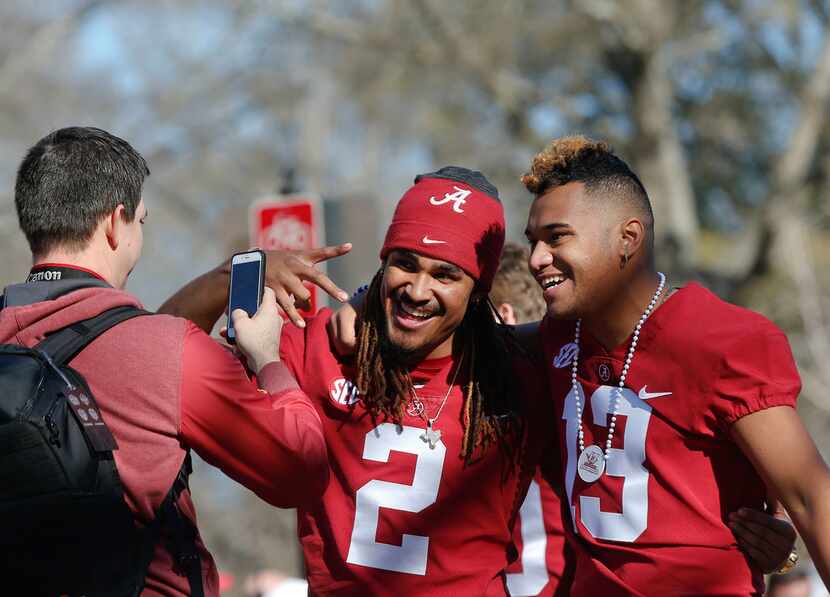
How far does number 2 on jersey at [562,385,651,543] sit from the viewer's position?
340 centimetres

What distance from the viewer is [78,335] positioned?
2848 millimetres

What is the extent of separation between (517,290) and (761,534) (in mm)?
1794

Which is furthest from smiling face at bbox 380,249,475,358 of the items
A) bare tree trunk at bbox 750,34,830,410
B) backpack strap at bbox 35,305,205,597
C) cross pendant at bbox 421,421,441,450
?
bare tree trunk at bbox 750,34,830,410

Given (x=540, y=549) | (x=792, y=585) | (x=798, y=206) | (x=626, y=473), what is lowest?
(x=792, y=585)

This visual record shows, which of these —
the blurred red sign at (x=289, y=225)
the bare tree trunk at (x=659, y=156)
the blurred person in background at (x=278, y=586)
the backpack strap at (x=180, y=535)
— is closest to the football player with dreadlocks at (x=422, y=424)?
the backpack strap at (x=180, y=535)

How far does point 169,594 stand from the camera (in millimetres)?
2904

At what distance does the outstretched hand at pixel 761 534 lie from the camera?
330 cm

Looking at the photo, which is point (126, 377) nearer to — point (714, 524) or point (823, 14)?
point (714, 524)

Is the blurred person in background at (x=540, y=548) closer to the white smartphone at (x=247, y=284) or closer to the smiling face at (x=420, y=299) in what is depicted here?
the smiling face at (x=420, y=299)

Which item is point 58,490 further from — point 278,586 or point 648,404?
point 278,586

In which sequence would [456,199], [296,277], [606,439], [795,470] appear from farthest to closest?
[456,199], [296,277], [606,439], [795,470]

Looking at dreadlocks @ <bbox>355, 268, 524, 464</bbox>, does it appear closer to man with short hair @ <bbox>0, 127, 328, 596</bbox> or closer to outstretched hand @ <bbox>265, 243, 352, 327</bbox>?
outstretched hand @ <bbox>265, 243, 352, 327</bbox>

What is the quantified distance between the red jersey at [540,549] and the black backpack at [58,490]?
154cm

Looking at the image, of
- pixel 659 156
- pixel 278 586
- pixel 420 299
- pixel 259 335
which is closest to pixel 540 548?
pixel 420 299
